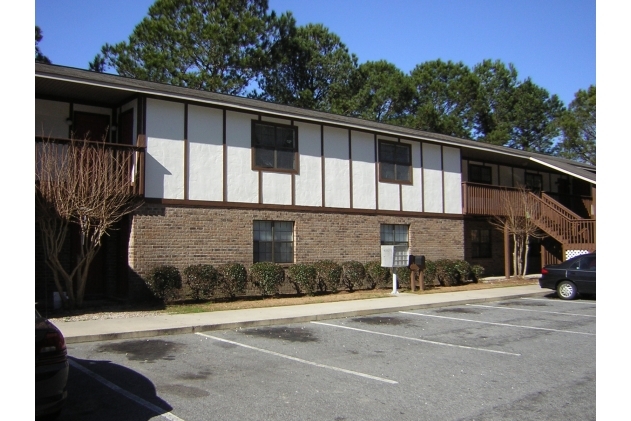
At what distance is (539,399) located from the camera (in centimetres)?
703

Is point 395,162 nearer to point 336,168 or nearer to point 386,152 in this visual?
point 386,152

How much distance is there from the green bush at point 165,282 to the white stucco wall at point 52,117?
14.5ft

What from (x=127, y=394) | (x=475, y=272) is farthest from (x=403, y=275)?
(x=127, y=394)

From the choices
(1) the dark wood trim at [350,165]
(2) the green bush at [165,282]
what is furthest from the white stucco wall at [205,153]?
(1) the dark wood trim at [350,165]

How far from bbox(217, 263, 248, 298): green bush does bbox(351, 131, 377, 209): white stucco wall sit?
5379 millimetres

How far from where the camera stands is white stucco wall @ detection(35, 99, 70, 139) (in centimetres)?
1571

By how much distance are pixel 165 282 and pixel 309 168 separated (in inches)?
246

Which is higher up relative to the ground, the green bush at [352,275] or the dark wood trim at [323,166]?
the dark wood trim at [323,166]

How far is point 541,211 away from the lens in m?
25.2

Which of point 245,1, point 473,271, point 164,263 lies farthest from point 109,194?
point 245,1

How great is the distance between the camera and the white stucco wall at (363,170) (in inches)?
A: 800

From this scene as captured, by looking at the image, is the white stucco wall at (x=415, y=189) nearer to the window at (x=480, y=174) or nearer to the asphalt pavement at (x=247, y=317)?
the asphalt pavement at (x=247, y=317)

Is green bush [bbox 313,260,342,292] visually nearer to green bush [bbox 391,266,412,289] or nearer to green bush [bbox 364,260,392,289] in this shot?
green bush [bbox 364,260,392,289]

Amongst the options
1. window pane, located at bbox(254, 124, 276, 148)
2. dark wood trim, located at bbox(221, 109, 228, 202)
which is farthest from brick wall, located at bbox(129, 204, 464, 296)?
window pane, located at bbox(254, 124, 276, 148)
